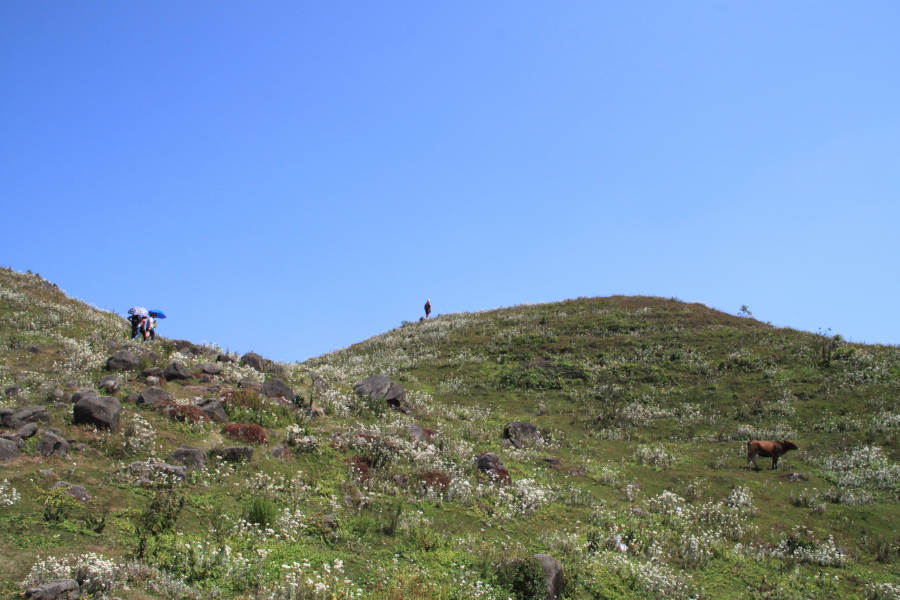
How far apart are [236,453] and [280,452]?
4.56 ft

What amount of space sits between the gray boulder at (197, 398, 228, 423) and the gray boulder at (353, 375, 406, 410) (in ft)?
24.3

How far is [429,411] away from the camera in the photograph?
23.5m

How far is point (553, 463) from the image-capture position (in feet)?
63.5

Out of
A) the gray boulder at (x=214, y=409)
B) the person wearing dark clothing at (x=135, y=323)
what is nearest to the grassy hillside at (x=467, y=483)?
the gray boulder at (x=214, y=409)

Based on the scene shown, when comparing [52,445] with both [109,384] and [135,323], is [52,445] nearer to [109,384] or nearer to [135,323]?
[109,384]

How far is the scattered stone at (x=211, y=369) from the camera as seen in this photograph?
64.0 ft

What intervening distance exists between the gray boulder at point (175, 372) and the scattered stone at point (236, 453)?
5975mm

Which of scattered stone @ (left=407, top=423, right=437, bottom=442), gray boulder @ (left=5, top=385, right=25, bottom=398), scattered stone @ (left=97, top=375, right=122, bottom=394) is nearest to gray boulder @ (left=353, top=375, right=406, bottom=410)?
scattered stone @ (left=407, top=423, right=437, bottom=442)

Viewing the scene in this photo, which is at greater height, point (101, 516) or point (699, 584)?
point (101, 516)

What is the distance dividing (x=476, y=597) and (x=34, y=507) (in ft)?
24.9

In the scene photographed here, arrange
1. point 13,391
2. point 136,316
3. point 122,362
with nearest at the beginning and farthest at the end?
point 13,391
point 122,362
point 136,316

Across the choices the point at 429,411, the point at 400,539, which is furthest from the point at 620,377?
the point at 400,539

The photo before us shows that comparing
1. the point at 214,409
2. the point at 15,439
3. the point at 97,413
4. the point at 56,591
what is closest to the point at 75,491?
the point at 15,439

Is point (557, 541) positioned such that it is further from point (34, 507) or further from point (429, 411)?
point (429, 411)
